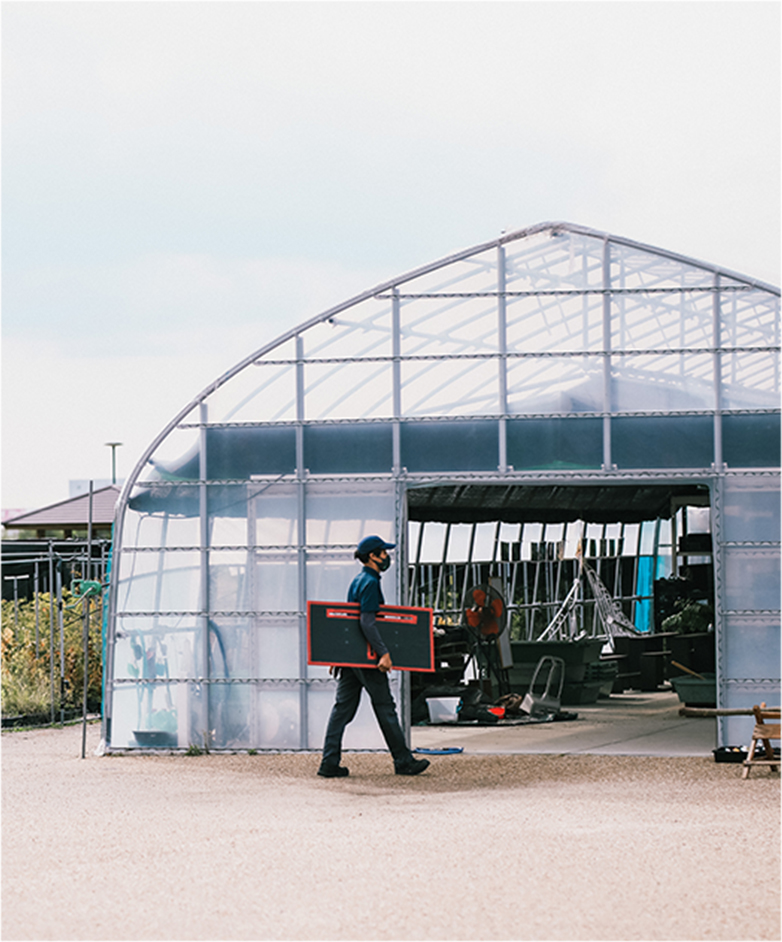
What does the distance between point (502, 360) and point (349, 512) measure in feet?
6.78

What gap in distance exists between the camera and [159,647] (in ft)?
42.0

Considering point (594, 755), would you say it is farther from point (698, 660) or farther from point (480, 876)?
point (698, 660)

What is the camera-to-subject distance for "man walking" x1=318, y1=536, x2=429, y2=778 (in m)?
10.7

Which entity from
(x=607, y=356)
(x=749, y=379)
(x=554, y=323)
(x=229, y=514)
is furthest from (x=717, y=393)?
(x=229, y=514)

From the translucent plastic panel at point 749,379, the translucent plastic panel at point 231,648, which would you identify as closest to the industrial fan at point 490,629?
the translucent plastic panel at point 231,648

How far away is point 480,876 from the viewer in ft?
22.8

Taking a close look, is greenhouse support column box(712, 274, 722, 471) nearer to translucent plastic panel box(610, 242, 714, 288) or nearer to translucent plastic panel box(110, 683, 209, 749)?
translucent plastic panel box(610, 242, 714, 288)

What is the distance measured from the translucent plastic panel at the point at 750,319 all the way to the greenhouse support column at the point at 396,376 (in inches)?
121

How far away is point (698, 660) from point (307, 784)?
32.5ft

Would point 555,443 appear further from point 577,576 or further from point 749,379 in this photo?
point 577,576

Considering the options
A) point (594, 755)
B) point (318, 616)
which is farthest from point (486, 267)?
point (594, 755)

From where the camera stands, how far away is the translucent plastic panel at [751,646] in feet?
39.1

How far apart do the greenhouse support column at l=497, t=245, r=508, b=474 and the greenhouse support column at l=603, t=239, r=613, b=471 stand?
929 millimetres

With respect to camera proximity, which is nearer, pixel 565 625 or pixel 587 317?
pixel 587 317
